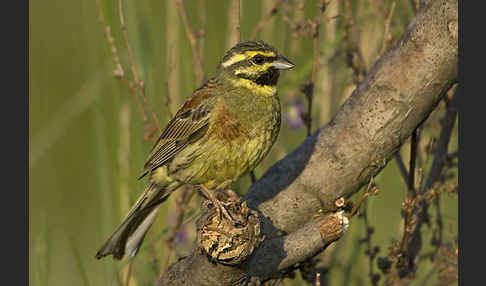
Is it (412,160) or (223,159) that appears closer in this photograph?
(223,159)

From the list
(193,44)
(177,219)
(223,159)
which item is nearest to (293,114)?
(193,44)

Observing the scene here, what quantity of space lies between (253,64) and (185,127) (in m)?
0.50

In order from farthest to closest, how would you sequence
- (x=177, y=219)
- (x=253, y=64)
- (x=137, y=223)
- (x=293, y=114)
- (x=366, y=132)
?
1. (x=293, y=114)
2. (x=177, y=219)
3. (x=137, y=223)
4. (x=253, y=64)
5. (x=366, y=132)

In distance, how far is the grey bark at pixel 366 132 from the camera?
3725 millimetres

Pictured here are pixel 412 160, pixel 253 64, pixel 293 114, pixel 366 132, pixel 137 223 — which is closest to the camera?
pixel 366 132

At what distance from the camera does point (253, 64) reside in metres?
4.06

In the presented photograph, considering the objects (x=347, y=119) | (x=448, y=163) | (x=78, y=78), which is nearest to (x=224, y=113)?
(x=347, y=119)

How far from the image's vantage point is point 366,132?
3854 mm

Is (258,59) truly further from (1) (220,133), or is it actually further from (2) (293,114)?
(2) (293,114)

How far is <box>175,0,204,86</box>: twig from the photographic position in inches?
169

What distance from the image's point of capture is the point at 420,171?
3.78 m

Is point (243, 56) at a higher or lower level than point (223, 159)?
higher

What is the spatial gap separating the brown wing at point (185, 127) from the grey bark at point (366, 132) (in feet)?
1.49

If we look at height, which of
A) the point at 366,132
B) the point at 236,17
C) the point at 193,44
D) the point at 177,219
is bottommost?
the point at 177,219
